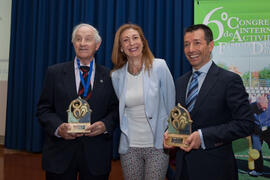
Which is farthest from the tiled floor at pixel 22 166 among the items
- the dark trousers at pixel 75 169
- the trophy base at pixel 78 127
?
the trophy base at pixel 78 127

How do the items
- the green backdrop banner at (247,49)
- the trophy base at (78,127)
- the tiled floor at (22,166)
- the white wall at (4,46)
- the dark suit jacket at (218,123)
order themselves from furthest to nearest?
1. the white wall at (4,46)
2. the tiled floor at (22,166)
3. the green backdrop banner at (247,49)
4. the trophy base at (78,127)
5. the dark suit jacket at (218,123)

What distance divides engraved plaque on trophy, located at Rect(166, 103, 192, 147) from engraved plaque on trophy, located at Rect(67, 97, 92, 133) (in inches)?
25.3

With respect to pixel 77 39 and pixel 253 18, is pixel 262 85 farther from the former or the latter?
pixel 77 39

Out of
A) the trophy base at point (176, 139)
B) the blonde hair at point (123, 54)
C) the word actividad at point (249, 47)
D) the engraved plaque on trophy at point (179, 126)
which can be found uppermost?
the word actividad at point (249, 47)

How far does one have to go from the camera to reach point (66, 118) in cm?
Result: 190

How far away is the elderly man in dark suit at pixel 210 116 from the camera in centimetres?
141

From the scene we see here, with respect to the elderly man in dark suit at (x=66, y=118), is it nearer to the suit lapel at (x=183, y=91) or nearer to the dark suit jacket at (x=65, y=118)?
the dark suit jacket at (x=65, y=118)

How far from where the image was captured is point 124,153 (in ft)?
6.27

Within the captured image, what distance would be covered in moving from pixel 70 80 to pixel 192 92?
979mm

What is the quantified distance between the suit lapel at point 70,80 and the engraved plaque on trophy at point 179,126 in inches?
31.8

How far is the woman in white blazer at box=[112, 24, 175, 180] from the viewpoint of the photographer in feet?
6.13

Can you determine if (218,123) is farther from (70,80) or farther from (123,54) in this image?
(70,80)

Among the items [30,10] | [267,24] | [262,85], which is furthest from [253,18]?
[30,10]

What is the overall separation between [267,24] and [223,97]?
228 cm
